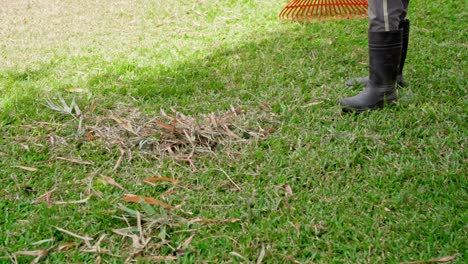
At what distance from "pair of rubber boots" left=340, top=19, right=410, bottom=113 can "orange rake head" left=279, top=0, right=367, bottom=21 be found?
1.62 metres

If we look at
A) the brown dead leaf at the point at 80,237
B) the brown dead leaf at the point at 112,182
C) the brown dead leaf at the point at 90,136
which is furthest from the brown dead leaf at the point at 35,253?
the brown dead leaf at the point at 90,136

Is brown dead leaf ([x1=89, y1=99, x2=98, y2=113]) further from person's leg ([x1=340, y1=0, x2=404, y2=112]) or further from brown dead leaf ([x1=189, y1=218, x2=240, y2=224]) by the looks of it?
person's leg ([x1=340, y1=0, x2=404, y2=112])

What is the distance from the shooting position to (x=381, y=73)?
2.83 meters

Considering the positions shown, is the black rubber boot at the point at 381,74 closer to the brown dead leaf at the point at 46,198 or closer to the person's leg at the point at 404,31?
the person's leg at the point at 404,31

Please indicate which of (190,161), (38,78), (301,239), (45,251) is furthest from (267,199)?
(38,78)

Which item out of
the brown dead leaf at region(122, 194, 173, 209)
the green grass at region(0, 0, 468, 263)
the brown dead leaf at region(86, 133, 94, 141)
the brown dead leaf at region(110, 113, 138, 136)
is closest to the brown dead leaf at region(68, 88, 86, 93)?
the green grass at region(0, 0, 468, 263)

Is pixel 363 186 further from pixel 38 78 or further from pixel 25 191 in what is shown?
pixel 38 78

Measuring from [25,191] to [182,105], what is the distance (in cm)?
106

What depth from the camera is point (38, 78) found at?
138 inches

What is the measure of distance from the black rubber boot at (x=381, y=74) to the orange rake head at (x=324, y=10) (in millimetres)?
1629

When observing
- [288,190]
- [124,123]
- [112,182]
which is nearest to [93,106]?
[124,123]

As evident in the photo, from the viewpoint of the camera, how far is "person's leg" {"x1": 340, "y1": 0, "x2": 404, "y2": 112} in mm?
2758

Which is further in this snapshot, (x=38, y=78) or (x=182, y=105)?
(x=38, y=78)

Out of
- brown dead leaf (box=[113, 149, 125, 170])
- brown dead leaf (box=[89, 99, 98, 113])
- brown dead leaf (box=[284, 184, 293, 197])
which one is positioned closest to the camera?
brown dead leaf (box=[284, 184, 293, 197])
